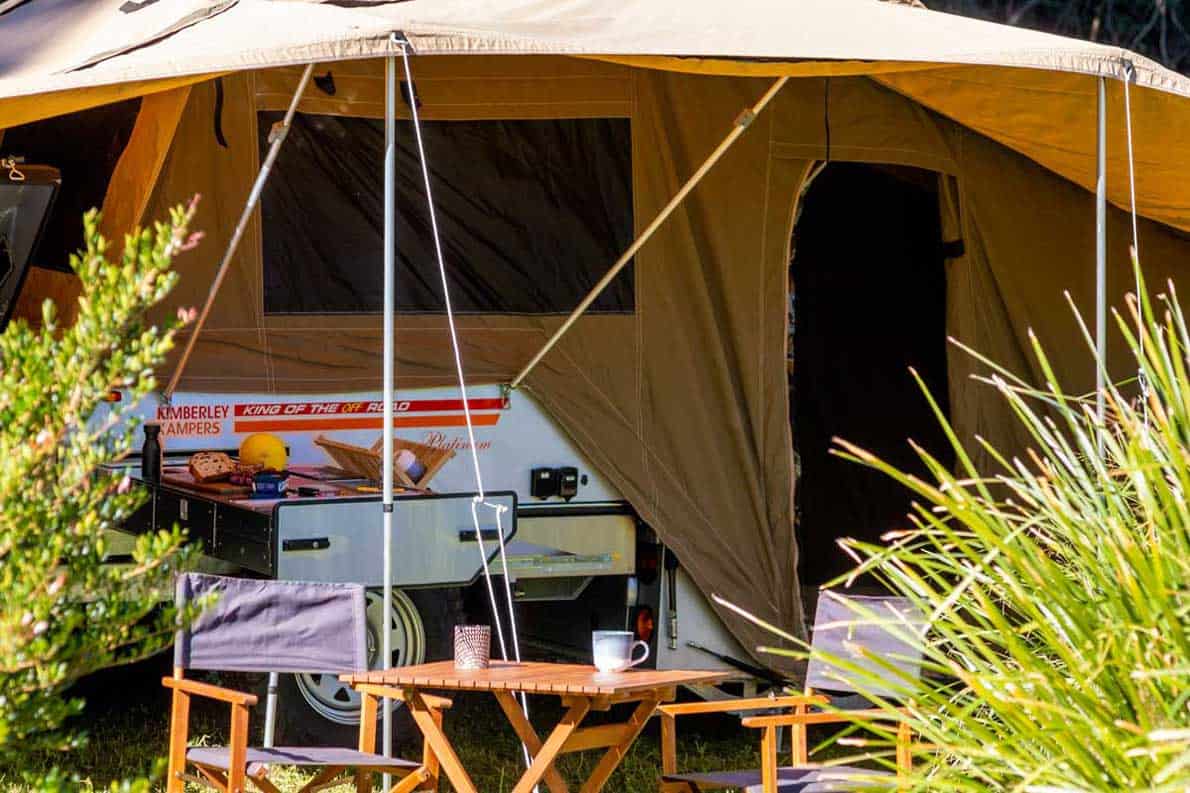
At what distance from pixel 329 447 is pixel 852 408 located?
2.43 m

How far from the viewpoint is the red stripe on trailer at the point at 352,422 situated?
6.23m

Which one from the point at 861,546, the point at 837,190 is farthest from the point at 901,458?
the point at 861,546

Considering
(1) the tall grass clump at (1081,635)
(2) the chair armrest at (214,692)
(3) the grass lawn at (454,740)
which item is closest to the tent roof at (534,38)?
(2) the chair armrest at (214,692)

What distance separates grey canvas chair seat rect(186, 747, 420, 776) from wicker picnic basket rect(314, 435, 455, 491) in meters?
1.64

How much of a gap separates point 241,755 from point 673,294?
2.93m

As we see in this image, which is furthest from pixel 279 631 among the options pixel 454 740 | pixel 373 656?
pixel 454 740

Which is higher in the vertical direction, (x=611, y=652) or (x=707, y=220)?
(x=707, y=220)

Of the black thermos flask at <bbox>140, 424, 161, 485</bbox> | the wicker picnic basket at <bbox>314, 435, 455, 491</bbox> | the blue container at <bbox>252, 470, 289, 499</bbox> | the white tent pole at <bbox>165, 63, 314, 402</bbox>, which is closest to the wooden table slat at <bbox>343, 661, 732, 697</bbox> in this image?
the blue container at <bbox>252, 470, 289, 499</bbox>

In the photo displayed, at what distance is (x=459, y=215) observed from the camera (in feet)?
21.4

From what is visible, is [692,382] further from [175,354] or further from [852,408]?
[175,354]

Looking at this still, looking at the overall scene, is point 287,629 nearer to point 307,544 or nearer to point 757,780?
point 307,544

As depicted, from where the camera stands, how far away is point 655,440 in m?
6.65

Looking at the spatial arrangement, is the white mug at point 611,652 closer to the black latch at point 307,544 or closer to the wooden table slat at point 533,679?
the wooden table slat at point 533,679

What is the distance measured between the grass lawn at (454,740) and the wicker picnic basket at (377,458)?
864 mm
